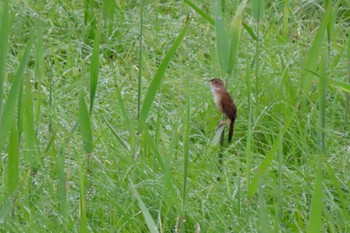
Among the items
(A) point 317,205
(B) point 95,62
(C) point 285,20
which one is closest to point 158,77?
(B) point 95,62

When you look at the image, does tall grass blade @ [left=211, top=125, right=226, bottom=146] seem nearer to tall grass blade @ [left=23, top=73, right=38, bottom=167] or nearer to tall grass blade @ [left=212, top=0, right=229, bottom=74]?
tall grass blade @ [left=212, top=0, right=229, bottom=74]

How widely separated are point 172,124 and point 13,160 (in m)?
0.86

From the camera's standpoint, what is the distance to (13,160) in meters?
1.71

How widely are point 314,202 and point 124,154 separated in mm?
893

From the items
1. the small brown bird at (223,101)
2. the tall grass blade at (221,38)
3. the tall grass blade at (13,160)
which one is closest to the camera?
the tall grass blade at (13,160)

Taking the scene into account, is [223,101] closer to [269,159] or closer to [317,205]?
[269,159]

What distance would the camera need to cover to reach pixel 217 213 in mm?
1928

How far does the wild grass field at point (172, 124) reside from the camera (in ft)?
5.94

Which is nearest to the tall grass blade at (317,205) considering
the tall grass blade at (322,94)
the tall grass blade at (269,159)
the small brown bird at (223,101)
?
the tall grass blade at (269,159)

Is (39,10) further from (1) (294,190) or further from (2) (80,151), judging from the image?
(1) (294,190)

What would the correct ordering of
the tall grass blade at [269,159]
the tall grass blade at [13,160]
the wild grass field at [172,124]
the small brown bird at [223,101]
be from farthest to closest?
the small brown bird at [223,101] → the wild grass field at [172,124] → the tall grass blade at [13,160] → the tall grass blade at [269,159]

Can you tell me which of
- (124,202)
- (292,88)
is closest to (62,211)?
(124,202)

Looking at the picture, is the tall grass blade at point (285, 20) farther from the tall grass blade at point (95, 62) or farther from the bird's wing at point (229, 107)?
the tall grass blade at point (95, 62)

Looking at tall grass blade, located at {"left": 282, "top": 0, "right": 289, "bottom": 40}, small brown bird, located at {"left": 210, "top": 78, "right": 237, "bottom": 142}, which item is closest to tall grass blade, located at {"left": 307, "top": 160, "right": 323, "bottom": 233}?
small brown bird, located at {"left": 210, "top": 78, "right": 237, "bottom": 142}
